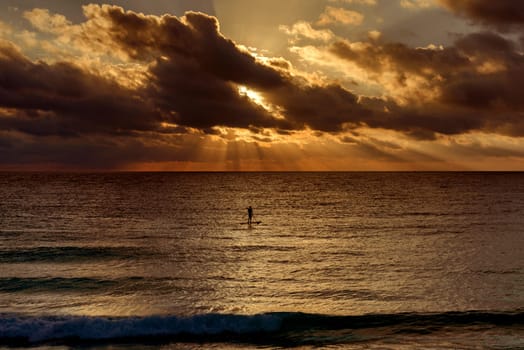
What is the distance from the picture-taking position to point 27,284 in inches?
1174

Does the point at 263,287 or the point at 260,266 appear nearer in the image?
the point at 263,287

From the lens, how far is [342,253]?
39.2m

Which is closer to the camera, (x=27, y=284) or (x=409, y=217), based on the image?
(x=27, y=284)

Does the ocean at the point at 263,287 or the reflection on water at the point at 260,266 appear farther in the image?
the reflection on water at the point at 260,266

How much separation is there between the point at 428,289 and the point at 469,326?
19.2ft

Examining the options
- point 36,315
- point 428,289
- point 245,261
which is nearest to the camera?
point 36,315

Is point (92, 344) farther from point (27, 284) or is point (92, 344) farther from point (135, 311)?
point (27, 284)

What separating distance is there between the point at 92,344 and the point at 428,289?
65.6 feet

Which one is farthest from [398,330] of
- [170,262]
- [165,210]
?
[165,210]

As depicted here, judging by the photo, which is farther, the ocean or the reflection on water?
the reflection on water

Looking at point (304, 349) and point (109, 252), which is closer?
point (304, 349)

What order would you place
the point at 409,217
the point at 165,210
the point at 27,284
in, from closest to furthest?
the point at 27,284 → the point at 409,217 → the point at 165,210

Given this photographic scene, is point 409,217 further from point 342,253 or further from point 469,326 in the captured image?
point 469,326

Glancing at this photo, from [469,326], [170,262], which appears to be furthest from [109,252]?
[469,326]
